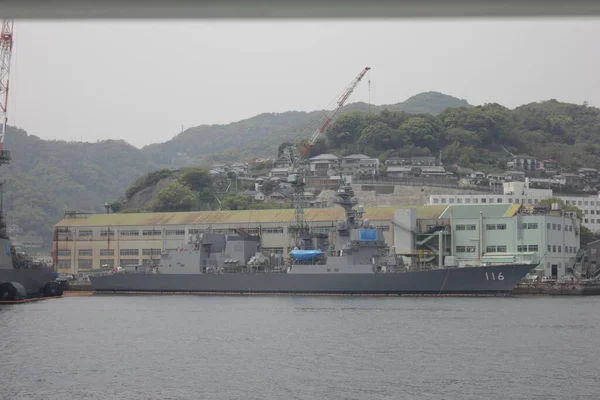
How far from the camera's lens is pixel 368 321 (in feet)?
111

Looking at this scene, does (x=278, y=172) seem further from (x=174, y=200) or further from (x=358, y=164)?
(x=174, y=200)

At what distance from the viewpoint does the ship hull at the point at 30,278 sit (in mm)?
48744

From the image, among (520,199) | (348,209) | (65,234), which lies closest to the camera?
(348,209)

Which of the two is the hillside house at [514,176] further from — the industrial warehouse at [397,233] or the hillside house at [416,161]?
the industrial warehouse at [397,233]

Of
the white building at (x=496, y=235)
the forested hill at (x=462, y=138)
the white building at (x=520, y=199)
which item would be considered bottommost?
the white building at (x=496, y=235)

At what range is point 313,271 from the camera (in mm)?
53156

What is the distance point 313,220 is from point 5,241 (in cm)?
2453

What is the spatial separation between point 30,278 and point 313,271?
1861 cm

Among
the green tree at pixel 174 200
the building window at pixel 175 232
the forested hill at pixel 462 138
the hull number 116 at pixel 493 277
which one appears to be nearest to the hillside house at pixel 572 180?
the forested hill at pixel 462 138

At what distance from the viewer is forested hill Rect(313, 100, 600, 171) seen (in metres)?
110

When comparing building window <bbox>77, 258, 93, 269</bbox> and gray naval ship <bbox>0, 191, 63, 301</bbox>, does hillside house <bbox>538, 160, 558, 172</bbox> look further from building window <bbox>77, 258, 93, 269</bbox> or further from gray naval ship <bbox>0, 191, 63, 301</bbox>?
gray naval ship <bbox>0, 191, 63, 301</bbox>

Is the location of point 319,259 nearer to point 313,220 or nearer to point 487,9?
point 313,220

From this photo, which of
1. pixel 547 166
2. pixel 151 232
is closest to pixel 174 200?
pixel 151 232

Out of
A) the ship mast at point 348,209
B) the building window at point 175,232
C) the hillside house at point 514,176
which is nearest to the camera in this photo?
the ship mast at point 348,209
